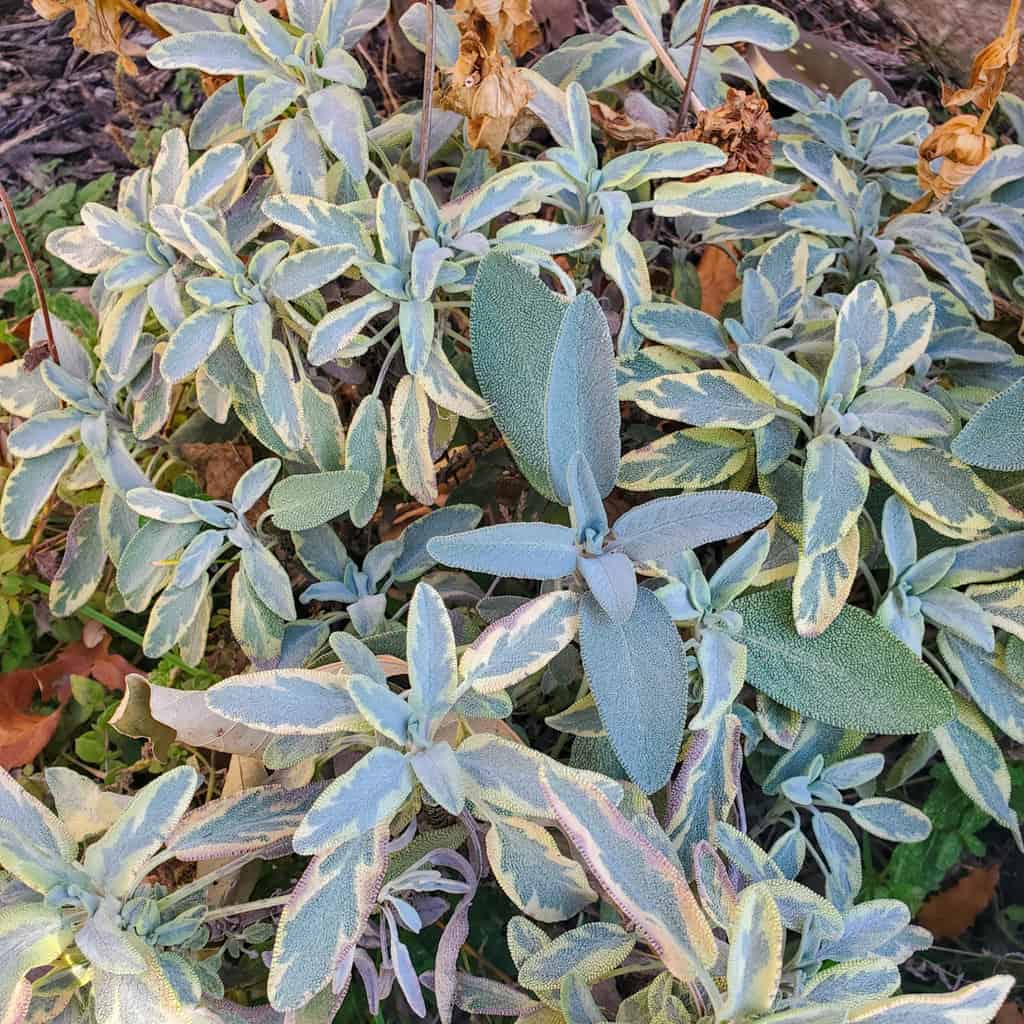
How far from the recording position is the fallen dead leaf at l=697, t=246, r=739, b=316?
1.36 metres

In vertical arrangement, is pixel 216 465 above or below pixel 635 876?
below

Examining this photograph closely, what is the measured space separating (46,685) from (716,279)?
3.51 feet

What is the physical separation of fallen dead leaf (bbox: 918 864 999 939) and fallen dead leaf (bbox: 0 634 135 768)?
106 cm

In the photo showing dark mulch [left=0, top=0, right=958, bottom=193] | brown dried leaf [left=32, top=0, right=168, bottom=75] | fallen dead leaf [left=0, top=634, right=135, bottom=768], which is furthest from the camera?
dark mulch [left=0, top=0, right=958, bottom=193]

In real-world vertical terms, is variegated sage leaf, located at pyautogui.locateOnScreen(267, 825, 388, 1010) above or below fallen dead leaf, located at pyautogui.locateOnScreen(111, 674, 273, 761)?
above

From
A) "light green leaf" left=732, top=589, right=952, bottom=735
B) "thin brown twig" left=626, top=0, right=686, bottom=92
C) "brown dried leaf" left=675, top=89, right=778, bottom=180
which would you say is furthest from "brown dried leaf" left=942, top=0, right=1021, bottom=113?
Result: "light green leaf" left=732, top=589, right=952, bottom=735

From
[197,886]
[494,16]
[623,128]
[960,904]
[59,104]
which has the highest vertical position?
Result: [494,16]

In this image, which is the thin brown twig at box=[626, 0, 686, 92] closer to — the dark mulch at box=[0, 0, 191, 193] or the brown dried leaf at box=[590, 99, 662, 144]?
the brown dried leaf at box=[590, 99, 662, 144]

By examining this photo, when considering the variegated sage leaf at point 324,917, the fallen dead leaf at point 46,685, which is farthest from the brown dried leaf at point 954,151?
the fallen dead leaf at point 46,685

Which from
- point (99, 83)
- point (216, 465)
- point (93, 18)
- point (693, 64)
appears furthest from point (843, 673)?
point (99, 83)

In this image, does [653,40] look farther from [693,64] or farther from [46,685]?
[46,685]

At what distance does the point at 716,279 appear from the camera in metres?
1.37

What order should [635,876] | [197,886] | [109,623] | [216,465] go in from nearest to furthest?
[635,876], [197,886], [109,623], [216,465]

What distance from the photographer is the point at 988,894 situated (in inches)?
48.2
